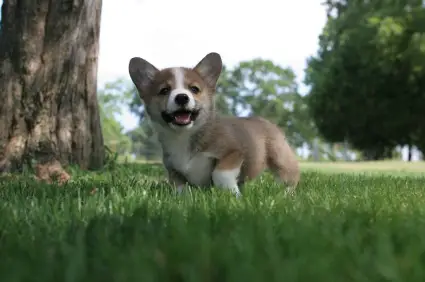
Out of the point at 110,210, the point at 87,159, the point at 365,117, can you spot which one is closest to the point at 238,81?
the point at 365,117

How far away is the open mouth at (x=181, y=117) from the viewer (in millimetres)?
4789

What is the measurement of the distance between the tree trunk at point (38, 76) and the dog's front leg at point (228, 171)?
3.78 m

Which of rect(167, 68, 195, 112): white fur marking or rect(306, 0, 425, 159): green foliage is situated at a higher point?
rect(306, 0, 425, 159): green foliage

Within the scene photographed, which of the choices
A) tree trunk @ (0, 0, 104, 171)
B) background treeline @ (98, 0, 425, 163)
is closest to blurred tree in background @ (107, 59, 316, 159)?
background treeline @ (98, 0, 425, 163)

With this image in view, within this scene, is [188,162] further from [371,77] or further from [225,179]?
[371,77]

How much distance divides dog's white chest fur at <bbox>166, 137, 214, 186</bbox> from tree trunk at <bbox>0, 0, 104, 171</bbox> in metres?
3.40

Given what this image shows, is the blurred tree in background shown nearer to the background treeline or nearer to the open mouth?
the background treeline

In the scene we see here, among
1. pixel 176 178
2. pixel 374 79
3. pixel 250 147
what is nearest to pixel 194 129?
pixel 176 178

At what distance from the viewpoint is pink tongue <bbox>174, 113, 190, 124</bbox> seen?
15.7 feet

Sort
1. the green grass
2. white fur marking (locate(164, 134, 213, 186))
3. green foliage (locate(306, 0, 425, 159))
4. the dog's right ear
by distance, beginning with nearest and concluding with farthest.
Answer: the green grass → white fur marking (locate(164, 134, 213, 186)) → the dog's right ear → green foliage (locate(306, 0, 425, 159))

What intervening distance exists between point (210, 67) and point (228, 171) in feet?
3.24

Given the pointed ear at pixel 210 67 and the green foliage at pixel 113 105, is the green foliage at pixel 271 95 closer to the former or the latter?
the green foliage at pixel 113 105

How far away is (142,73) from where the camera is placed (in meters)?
5.12

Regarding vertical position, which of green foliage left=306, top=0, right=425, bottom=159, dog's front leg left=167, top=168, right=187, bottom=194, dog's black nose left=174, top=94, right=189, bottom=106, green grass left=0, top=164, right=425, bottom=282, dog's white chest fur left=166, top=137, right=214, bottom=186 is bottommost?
green grass left=0, top=164, right=425, bottom=282
